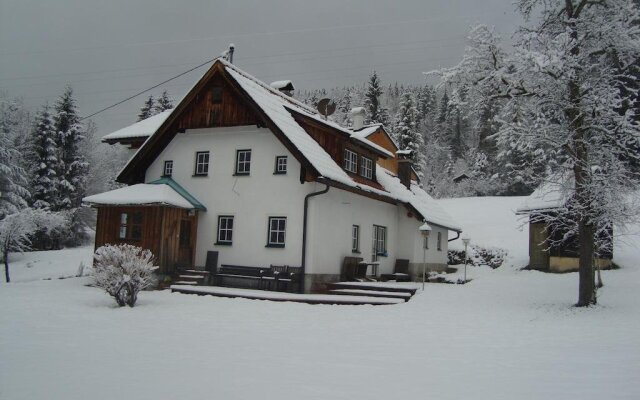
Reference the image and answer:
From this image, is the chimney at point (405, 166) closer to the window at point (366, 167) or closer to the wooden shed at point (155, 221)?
the window at point (366, 167)

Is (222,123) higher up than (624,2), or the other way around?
(624,2)

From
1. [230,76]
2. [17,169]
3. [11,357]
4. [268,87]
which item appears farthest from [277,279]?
[17,169]

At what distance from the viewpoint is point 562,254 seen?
25719mm

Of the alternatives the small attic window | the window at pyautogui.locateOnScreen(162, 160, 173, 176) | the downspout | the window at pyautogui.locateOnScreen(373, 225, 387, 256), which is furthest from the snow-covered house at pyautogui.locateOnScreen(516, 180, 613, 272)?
the window at pyautogui.locateOnScreen(162, 160, 173, 176)

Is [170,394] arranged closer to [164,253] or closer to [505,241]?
[164,253]

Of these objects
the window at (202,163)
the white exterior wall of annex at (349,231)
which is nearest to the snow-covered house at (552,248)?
the white exterior wall of annex at (349,231)

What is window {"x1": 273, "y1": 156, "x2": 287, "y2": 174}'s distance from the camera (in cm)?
1886

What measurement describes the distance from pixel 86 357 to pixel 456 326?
7892 millimetres

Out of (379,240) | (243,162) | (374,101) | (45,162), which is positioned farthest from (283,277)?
(374,101)

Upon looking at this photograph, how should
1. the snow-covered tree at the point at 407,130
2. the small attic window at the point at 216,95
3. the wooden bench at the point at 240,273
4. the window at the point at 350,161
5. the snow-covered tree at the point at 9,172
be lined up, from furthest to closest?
the snow-covered tree at the point at 407,130, the snow-covered tree at the point at 9,172, the window at the point at 350,161, the small attic window at the point at 216,95, the wooden bench at the point at 240,273

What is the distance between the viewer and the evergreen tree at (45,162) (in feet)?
122

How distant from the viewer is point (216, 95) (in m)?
19.9

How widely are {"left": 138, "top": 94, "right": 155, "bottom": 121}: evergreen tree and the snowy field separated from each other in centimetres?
3728

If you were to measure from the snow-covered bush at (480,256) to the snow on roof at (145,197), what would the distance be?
18.0 meters
